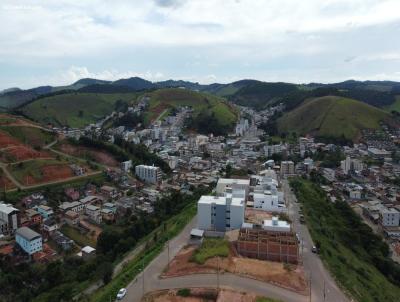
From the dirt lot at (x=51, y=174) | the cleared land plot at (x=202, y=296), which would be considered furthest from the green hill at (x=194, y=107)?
the cleared land plot at (x=202, y=296)

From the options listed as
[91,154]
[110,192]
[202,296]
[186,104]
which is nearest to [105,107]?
[186,104]

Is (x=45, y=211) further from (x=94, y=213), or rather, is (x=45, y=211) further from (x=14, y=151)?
(x=14, y=151)

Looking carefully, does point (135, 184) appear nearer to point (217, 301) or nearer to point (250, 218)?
point (250, 218)

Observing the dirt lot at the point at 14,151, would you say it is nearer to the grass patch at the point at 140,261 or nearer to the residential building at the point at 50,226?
the residential building at the point at 50,226

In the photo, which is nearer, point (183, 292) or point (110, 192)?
point (183, 292)

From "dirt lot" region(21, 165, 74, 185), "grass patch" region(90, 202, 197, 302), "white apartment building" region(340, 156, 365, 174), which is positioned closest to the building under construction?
"grass patch" region(90, 202, 197, 302)

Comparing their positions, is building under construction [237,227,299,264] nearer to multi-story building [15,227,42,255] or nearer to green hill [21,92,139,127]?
multi-story building [15,227,42,255]
